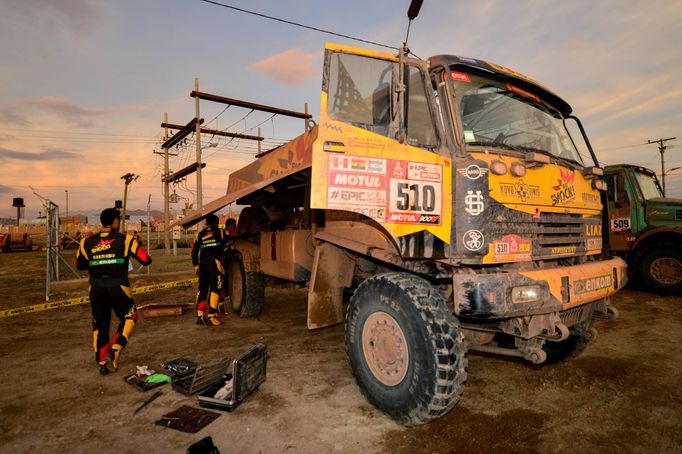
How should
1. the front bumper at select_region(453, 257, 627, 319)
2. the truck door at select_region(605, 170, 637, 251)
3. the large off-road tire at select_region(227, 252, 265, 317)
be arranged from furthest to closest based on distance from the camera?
the truck door at select_region(605, 170, 637, 251) < the large off-road tire at select_region(227, 252, 265, 317) < the front bumper at select_region(453, 257, 627, 319)

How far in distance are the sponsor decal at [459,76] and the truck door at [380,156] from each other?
0.31m

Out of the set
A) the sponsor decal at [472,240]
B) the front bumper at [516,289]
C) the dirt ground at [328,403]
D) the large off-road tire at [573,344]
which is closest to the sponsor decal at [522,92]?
the sponsor decal at [472,240]

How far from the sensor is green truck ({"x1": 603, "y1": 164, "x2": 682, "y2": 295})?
8242 millimetres

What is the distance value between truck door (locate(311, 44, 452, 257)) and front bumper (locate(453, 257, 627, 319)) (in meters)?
0.41

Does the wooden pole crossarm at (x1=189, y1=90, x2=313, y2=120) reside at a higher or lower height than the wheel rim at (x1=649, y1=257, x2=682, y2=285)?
higher

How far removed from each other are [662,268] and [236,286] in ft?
30.0

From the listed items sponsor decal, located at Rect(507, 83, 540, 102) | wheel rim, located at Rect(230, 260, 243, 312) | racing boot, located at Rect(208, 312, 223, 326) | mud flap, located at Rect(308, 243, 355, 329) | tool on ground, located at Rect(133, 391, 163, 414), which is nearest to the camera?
tool on ground, located at Rect(133, 391, 163, 414)

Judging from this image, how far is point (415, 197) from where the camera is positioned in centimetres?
308

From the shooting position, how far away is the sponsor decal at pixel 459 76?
3.33 metres

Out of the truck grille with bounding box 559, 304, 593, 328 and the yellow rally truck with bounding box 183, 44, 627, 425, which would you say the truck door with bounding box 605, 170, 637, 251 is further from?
the yellow rally truck with bounding box 183, 44, 627, 425

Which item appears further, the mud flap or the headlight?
the mud flap

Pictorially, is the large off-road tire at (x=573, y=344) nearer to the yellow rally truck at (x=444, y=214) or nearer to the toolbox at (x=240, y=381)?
the yellow rally truck at (x=444, y=214)

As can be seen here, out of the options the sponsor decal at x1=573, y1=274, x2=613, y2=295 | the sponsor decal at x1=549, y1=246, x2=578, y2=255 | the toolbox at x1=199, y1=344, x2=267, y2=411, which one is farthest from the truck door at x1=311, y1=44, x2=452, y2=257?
the toolbox at x1=199, y1=344, x2=267, y2=411

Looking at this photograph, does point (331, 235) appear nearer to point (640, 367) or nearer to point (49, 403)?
point (49, 403)
